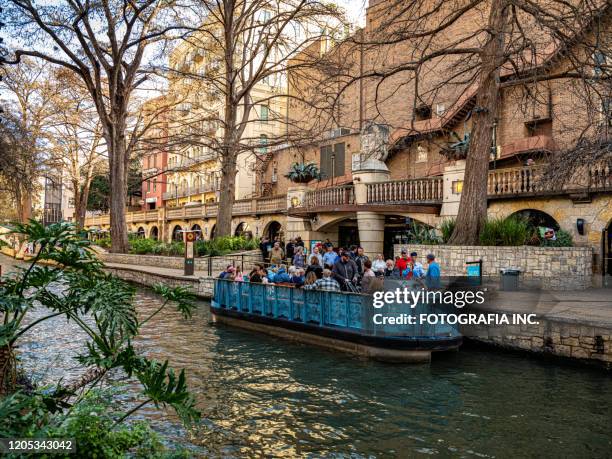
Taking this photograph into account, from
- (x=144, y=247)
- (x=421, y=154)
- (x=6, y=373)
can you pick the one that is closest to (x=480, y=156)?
(x=421, y=154)

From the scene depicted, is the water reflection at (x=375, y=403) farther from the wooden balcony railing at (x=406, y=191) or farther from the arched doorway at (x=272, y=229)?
the arched doorway at (x=272, y=229)

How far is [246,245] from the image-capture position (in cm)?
2716

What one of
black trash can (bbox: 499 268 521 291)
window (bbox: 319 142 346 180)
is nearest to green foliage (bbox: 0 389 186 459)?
black trash can (bbox: 499 268 521 291)

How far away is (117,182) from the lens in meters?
29.8

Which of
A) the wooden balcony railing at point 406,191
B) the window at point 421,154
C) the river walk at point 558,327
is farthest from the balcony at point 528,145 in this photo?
the river walk at point 558,327

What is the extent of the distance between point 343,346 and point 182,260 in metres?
16.6

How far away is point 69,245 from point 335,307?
814cm

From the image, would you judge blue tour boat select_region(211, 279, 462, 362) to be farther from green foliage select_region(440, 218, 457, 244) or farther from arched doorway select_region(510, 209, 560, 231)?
arched doorway select_region(510, 209, 560, 231)

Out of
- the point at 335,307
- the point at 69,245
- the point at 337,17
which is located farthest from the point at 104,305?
the point at 337,17

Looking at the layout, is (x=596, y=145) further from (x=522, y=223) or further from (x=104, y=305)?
(x=104, y=305)

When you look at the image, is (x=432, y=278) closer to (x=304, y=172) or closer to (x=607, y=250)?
(x=607, y=250)

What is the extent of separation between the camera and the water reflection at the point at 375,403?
705 centimetres

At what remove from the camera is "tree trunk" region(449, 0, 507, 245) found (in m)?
16.7

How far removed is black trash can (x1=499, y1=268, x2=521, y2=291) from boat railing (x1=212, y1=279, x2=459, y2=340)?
3.67 m
